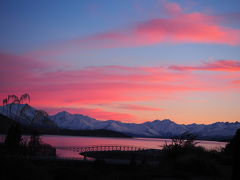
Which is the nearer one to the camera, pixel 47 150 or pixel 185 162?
pixel 185 162

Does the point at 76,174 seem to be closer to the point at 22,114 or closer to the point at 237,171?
the point at 237,171

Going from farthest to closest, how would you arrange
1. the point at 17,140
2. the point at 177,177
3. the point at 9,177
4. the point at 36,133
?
the point at 36,133
the point at 17,140
the point at 177,177
the point at 9,177

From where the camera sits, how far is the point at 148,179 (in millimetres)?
13508

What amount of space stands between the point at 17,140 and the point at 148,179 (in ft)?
47.6

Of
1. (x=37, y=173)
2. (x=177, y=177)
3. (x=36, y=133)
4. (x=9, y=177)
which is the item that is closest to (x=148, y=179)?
(x=177, y=177)

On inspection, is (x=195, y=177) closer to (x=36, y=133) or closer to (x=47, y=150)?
(x=36, y=133)

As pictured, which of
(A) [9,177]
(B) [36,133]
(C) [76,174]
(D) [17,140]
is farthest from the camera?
(B) [36,133]

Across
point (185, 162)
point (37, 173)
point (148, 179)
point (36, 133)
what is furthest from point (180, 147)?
point (36, 133)

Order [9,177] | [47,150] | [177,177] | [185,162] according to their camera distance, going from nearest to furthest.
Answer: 1. [9,177]
2. [177,177]
3. [185,162]
4. [47,150]

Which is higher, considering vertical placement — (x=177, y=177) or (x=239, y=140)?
(x=239, y=140)

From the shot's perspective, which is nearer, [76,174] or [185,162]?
[76,174]

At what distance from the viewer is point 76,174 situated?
13.0 meters

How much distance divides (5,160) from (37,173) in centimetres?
113

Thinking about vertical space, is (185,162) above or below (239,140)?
below
